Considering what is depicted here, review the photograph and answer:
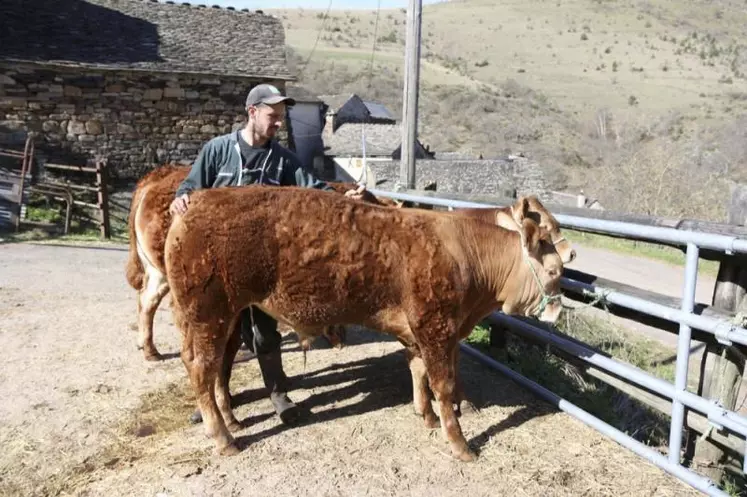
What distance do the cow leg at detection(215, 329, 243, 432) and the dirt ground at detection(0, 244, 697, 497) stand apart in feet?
0.50

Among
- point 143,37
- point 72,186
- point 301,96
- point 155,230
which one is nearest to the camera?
point 155,230

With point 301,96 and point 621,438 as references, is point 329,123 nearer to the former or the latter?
point 301,96

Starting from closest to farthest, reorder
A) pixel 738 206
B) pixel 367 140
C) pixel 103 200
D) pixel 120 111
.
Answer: pixel 738 206
pixel 103 200
pixel 120 111
pixel 367 140

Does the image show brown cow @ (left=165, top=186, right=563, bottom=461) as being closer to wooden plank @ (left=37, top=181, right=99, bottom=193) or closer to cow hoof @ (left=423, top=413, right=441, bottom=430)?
cow hoof @ (left=423, top=413, right=441, bottom=430)

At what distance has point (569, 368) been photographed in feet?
18.7

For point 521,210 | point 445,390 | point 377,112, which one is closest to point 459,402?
point 445,390

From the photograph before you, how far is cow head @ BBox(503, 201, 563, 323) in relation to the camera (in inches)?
143

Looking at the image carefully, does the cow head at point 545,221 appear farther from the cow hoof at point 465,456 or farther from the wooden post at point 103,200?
the wooden post at point 103,200

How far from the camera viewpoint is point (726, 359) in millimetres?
3299

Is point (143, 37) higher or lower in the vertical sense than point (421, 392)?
higher

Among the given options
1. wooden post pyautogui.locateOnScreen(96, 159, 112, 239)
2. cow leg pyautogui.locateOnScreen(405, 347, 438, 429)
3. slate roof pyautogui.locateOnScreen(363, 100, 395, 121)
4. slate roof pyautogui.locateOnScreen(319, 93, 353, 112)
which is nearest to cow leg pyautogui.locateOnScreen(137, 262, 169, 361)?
cow leg pyautogui.locateOnScreen(405, 347, 438, 429)

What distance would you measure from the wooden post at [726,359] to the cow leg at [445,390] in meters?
1.37

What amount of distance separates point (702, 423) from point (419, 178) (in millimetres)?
21039

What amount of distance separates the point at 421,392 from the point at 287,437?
949 millimetres
